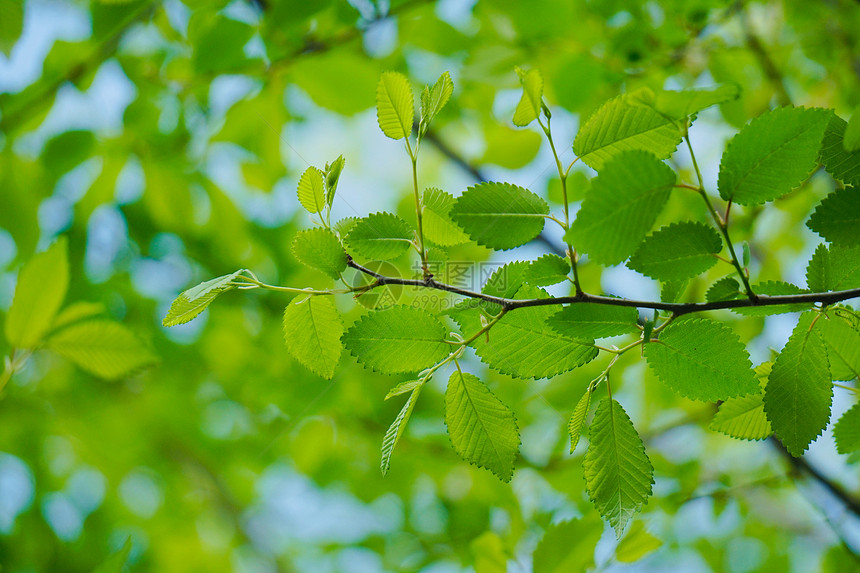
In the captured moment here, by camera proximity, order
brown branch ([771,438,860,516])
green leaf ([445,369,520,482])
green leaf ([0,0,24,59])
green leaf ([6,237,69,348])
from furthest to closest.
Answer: brown branch ([771,438,860,516])
green leaf ([0,0,24,59])
green leaf ([6,237,69,348])
green leaf ([445,369,520,482])

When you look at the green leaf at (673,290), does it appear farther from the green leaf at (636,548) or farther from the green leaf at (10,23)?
A: the green leaf at (10,23)

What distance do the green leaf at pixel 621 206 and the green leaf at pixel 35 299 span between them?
703 millimetres

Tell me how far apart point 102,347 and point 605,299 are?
2.27 feet

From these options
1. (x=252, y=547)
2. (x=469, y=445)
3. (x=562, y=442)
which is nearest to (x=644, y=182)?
(x=469, y=445)

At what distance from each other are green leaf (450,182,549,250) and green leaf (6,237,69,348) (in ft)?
2.01

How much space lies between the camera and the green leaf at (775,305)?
0.44 metres

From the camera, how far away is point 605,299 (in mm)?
415

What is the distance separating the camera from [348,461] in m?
1.50

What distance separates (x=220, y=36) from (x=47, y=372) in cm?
143

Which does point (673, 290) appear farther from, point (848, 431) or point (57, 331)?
point (57, 331)

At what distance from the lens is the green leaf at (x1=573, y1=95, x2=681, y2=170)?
1.38ft

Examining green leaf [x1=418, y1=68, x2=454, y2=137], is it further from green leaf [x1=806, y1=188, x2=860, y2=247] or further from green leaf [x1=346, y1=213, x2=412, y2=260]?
green leaf [x1=806, y1=188, x2=860, y2=247]

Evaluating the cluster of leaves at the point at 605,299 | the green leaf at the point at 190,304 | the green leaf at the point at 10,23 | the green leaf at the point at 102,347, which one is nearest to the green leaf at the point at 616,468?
the cluster of leaves at the point at 605,299

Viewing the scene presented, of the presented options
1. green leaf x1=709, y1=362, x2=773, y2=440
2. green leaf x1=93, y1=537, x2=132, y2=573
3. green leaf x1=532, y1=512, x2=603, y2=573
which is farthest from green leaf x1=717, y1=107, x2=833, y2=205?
green leaf x1=93, y1=537, x2=132, y2=573
